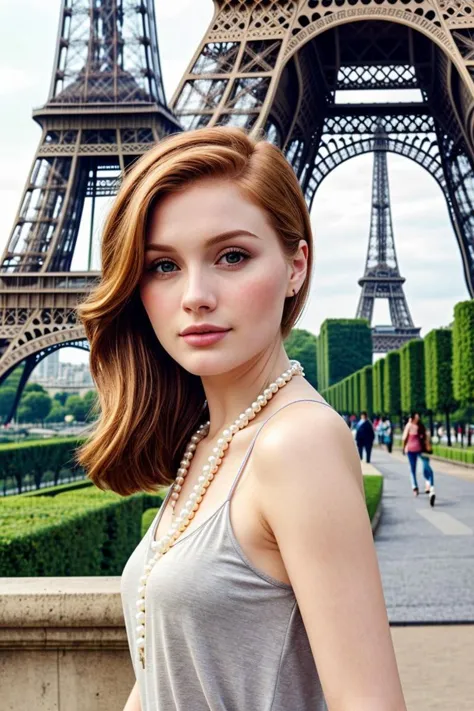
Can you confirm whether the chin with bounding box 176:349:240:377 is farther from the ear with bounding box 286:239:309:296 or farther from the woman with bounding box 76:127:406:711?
the ear with bounding box 286:239:309:296

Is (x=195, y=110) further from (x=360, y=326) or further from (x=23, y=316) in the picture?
(x=360, y=326)

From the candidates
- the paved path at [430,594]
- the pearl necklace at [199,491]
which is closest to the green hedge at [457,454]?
the paved path at [430,594]

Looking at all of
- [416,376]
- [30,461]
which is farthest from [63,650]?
[416,376]

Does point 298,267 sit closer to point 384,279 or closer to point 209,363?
point 209,363

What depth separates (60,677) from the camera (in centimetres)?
308

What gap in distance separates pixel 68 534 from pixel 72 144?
1274 inches

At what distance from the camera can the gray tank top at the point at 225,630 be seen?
60.2 inches

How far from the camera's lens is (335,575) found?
1.42 metres

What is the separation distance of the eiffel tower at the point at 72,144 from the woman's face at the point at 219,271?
→ 1228 inches

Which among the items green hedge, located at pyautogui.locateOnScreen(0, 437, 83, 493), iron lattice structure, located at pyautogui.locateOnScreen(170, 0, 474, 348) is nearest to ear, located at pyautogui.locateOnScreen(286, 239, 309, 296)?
green hedge, located at pyautogui.locateOnScreen(0, 437, 83, 493)

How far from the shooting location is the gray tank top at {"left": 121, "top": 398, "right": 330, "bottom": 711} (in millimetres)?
1529

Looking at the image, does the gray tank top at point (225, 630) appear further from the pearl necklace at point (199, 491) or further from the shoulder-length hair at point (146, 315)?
the shoulder-length hair at point (146, 315)

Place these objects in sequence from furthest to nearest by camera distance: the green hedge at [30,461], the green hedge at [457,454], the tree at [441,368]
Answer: the tree at [441,368] < the green hedge at [457,454] < the green hedge at [30,461]

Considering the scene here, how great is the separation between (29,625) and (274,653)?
1.68 metres
